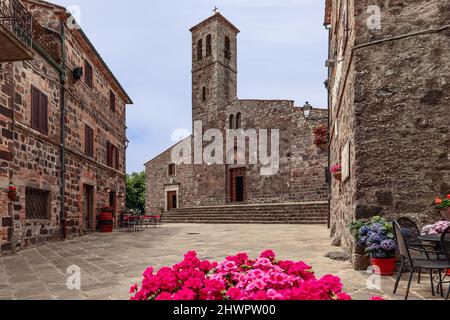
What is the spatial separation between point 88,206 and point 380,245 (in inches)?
438

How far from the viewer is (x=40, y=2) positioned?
10.7 metres

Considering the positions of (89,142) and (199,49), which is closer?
(89,142)

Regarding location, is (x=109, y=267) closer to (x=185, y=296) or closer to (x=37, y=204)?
(x=185, y=296)

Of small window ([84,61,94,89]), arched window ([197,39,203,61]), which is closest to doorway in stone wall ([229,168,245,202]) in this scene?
arched window ([197,39,203,61])

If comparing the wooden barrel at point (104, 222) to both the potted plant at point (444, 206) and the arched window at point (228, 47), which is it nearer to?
the potted plant at point (444, 206)

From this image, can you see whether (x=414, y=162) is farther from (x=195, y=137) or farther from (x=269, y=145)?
(x=195, y=137)

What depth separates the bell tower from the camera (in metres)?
25.7

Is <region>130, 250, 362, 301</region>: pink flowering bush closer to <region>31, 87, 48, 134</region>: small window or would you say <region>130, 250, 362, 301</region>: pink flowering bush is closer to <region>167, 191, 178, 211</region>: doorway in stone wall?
<region>31, 87, 48, 134</region>: small window

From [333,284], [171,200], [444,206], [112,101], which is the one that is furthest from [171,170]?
[333,284]

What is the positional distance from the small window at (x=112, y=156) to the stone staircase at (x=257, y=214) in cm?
651

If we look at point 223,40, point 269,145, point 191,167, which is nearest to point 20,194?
point 269,145

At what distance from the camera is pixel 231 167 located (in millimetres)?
23891

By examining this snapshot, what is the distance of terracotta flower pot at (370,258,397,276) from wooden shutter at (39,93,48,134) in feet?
28.2

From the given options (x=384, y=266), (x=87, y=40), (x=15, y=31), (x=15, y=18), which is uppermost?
(x=87, y=40)
